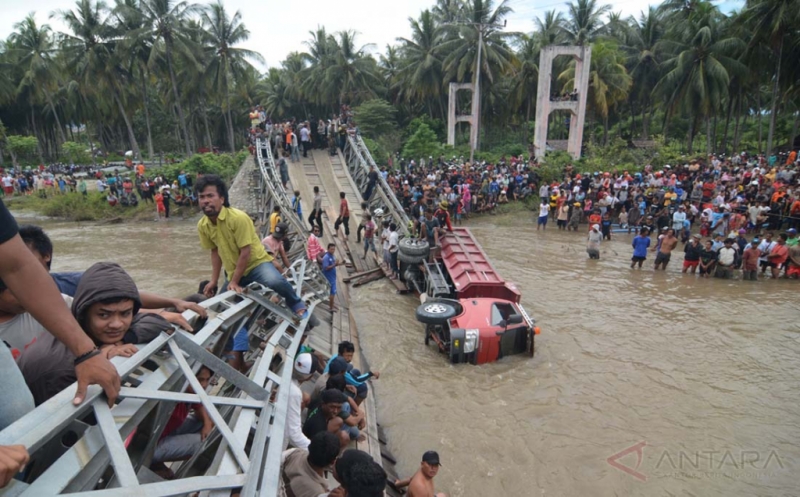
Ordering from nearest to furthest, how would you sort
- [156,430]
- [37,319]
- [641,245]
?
[37,319]
[156,430]
[641,245]

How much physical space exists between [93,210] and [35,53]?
66.6 ft

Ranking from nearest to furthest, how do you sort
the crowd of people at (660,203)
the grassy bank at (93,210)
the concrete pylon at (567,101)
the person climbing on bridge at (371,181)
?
the crowd of people at (660,203)
the person climbing on bridge at (371,181)
the grassy bank at (93,210)
the concrete pylon at (567,101)

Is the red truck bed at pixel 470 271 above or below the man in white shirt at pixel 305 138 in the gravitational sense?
below

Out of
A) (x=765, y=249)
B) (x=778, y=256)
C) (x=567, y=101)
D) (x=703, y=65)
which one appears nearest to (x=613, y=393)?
(x=778, y=256)

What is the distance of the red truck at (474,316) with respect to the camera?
330 inches

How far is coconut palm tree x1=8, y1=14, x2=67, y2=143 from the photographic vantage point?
3438 cm

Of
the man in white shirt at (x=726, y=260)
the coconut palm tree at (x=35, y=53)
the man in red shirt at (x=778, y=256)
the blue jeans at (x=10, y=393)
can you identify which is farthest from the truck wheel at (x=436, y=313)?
the coconut palm tree at (x=35, y=53)

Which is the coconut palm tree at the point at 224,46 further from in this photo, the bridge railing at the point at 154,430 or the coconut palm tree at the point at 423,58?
the bridge railing at the point at 154,430

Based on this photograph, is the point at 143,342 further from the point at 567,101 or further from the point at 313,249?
the point at 567,101

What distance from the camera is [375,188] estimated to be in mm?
17000

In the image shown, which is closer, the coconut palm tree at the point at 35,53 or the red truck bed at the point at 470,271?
the red truck bed at the point at 470,271

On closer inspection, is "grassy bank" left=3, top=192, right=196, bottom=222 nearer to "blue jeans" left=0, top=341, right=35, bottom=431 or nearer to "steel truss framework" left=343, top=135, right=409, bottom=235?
"steel truss framework" left=343, top=135, right=409, bottom=235

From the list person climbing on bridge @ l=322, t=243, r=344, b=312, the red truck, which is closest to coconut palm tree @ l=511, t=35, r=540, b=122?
the red truck

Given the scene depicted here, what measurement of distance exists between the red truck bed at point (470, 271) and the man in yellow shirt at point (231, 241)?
16.7 feet
